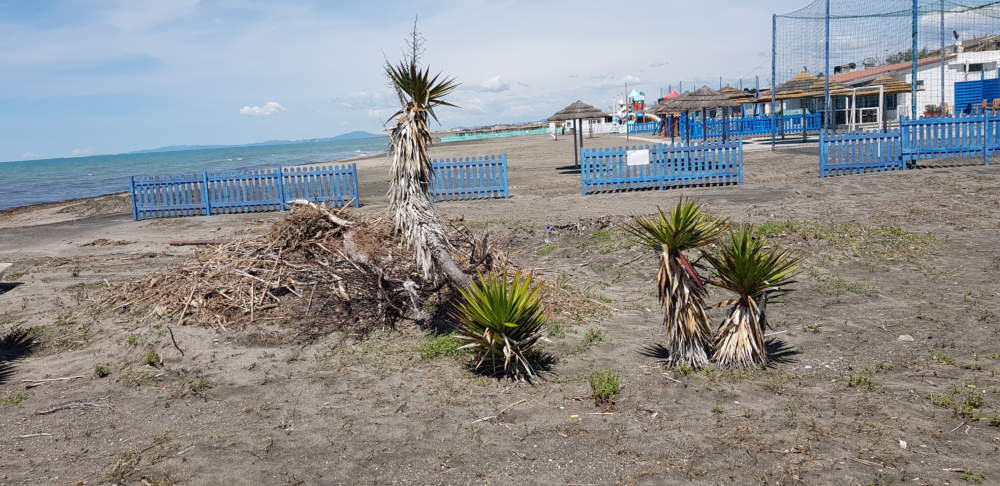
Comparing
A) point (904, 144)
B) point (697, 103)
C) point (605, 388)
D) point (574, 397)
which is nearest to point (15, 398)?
point (574, 397)

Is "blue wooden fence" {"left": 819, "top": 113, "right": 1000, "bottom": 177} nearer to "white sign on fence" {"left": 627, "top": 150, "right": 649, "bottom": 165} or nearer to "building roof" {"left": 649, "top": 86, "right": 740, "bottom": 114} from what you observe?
"white sign on fence" {"left": 627, "top": 150, "right": 649, "bottom": 165}

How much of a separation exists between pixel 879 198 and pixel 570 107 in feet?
43.4

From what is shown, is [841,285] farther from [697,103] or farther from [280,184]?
[697,103]

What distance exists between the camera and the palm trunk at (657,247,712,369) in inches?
216

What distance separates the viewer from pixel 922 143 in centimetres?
1766

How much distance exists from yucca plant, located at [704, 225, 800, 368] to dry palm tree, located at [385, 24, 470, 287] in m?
2.45

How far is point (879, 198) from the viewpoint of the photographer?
13438mm

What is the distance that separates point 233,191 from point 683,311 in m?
15.9

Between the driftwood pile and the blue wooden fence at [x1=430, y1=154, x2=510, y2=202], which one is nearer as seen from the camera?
the driftwood pile

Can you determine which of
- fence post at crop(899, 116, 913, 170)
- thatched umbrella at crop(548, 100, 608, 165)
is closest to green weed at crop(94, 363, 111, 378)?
fence post at crop(899, 116, 913, 170)

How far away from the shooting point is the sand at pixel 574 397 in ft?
13.6

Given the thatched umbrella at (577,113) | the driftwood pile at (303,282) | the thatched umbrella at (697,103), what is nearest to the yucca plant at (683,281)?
the driftwood pile at (303,282)

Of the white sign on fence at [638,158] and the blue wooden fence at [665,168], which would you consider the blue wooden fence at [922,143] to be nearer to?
the blue wooden fence at [665,168]

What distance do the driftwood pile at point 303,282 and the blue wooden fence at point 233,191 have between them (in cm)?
948
